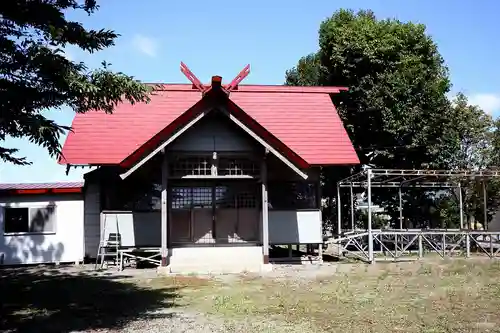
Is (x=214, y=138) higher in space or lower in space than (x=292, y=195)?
higher

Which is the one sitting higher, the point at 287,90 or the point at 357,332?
the point at 287,90

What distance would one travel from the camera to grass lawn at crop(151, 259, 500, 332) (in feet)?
29.9

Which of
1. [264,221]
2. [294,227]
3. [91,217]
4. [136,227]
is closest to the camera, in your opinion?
[264,221]

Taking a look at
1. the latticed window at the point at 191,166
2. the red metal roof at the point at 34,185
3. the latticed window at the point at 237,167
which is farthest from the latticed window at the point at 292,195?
the red metal roof at the point at 34,185

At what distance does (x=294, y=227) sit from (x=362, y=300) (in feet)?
23.6

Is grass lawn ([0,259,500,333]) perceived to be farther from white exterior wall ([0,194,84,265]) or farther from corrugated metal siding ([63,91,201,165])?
corrugated metal siding ([63,91,201,165])

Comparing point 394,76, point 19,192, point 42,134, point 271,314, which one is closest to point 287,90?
point 394,76

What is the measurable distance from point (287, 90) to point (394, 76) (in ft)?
22.5

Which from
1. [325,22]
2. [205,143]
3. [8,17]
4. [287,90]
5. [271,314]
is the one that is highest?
[325,22]

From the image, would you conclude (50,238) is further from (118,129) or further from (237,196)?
→ (237,196)

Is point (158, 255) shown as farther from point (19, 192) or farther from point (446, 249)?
point (446, 249)

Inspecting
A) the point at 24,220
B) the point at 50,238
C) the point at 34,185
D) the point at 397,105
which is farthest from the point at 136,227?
the point at 397,105

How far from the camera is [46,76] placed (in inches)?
331

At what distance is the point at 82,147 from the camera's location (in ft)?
61.7
